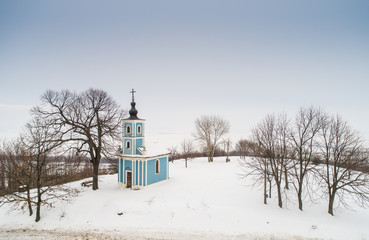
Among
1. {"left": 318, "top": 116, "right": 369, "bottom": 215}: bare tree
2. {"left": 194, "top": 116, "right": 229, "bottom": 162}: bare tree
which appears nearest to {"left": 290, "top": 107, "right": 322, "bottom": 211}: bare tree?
{"left": 318, "top": 116, "right": 369, "bottom": 215}: bare tree

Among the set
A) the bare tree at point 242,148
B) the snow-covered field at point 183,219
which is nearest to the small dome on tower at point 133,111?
the snow-covered field at point 183,219

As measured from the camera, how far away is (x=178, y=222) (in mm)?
12219

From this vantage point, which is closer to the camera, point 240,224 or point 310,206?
point 240,224

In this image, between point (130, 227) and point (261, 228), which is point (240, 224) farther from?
point (130, 227)

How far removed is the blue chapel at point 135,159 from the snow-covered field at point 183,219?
2.48 metres

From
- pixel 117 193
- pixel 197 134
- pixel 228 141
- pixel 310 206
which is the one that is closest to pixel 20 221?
pixel 117 193

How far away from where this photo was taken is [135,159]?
18672 millimetres

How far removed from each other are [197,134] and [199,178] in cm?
1753

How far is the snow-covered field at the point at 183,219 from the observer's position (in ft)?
36.7

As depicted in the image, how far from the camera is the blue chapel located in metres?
18.5

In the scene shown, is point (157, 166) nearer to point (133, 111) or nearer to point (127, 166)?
point (127, 166)

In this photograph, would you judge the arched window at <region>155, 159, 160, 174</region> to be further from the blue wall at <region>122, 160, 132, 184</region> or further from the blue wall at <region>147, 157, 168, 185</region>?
the blue wall at <region>122, 160, 132, 184</region>

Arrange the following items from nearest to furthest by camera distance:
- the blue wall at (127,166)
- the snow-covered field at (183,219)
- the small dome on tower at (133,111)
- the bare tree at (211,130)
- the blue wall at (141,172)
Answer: the snow-covered field at (183,219)
the blue wall at (141,172)
the blue wall at (127,166)
the small dome on tower at (133,111)
the bare tree at (211,130)

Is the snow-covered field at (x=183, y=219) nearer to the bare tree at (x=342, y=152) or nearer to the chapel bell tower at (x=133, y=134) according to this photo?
the bare tree at (x=342, y=152)
